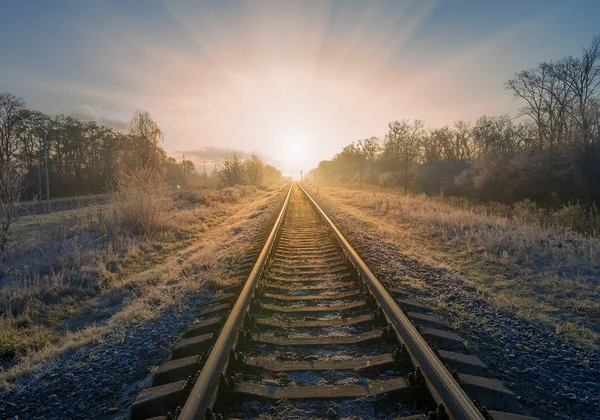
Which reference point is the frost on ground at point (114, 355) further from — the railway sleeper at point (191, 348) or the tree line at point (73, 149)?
the tree line at point (73, 149)

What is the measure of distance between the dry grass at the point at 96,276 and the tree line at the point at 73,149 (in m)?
22.7

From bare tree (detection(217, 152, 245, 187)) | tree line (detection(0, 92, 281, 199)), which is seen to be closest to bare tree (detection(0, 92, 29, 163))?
tree line (detection(0, 92, 281, 199))

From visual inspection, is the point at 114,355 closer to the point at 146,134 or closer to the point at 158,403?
the point at 158,403

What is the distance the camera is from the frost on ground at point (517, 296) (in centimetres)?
283

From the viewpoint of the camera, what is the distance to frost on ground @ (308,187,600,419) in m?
2.83

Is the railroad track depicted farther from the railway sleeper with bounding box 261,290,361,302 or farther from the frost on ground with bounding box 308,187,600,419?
the frost on ground with bounding box 308,187,600,419

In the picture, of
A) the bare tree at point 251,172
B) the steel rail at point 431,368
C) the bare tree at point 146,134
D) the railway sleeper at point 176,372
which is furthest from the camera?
the bare tree at point 251,172

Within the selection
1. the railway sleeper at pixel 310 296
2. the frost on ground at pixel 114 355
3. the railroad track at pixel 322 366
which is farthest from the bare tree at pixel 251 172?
the railroad track at pixel 322 366

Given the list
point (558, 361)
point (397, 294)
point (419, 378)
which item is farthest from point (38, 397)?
point (558, 361)

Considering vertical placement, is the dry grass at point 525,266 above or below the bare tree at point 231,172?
below

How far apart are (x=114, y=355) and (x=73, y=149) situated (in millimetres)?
59781

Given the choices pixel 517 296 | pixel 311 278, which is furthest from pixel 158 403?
pixel 517 296

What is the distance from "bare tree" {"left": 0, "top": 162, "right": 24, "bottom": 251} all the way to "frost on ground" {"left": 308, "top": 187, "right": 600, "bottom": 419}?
30.5 ft

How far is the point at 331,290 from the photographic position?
4.82 metres
